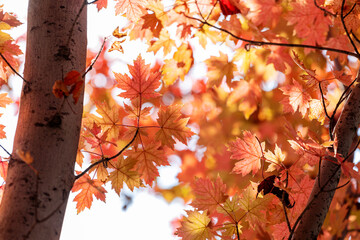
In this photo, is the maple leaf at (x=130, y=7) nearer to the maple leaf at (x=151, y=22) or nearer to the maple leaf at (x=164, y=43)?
the maple leaf at (x=151, y=22)

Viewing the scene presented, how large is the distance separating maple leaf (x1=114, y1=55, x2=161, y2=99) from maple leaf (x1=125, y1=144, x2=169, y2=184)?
0.21 m

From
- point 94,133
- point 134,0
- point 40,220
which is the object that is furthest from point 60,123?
point 134,0

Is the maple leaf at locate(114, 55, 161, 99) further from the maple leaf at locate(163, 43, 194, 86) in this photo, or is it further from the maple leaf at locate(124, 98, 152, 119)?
the maple leaf at locate(163, 43, 194, 86)

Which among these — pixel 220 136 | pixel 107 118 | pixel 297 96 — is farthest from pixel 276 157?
pixel 220 136

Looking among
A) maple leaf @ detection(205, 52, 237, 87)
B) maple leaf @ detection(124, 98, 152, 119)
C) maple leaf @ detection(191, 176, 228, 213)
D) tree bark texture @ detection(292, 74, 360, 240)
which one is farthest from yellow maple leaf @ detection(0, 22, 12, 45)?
maple leaf @ detection(205, 52, 237, 87)

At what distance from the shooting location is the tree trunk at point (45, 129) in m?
0.69

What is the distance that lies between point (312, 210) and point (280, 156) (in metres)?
0.23

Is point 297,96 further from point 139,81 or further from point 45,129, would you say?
point 45,129

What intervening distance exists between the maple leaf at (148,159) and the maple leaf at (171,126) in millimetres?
46

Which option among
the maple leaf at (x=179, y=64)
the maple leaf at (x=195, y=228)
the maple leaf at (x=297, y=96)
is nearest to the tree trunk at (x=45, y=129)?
the maple leaf at (x=195, y=228)

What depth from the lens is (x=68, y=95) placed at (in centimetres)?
79

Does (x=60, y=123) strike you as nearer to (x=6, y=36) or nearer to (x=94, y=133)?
(x=94, y=133)

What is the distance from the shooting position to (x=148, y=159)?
45.7 inches

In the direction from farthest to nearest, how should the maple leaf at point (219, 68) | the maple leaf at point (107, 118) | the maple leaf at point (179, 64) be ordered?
the maple leaf at point (219, 68)
the maple leaf at point (179, 64)
the maple leaf at point (107, 118)
